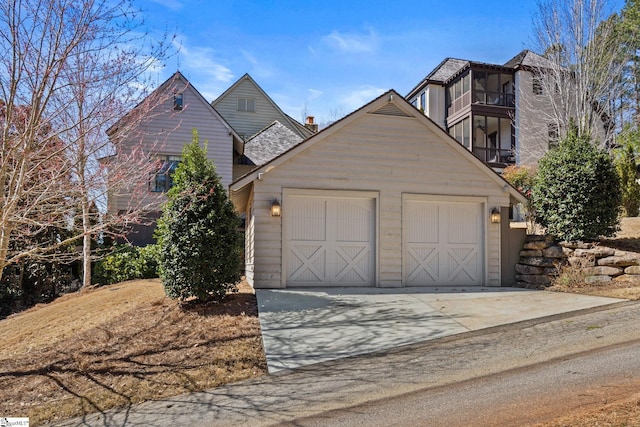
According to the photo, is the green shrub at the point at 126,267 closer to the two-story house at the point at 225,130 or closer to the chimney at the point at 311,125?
the two-story house at the point at 225,130

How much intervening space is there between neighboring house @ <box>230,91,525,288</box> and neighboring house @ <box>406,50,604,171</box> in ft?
43.3

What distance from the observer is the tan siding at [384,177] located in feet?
33.2

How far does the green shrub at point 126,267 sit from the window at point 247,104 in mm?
11210

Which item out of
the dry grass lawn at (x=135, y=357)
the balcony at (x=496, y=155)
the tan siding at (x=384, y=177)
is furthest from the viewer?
the balcony at (x=496, y=155)

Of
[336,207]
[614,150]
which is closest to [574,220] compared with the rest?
[336,207]

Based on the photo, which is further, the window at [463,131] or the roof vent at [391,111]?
the window at [463,131]

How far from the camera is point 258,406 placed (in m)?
4.51

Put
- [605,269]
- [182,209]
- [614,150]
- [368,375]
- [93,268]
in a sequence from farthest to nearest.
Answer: [614,150], [93,268], [605,269], [182,209], [368,375]

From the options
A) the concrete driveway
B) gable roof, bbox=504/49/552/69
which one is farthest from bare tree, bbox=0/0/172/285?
gable roof, bbox=504/49/552/69

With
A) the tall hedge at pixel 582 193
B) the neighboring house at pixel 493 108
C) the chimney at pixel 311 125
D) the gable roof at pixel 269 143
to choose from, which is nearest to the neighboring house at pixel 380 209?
the tall hedge at pixel 582 193

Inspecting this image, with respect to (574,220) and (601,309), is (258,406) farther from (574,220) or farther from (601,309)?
(574,220)

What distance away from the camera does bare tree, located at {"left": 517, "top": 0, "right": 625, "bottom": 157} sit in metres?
17.6

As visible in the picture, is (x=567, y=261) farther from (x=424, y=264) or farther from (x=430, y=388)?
(x=430, y=388)

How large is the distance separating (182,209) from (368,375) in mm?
4472
